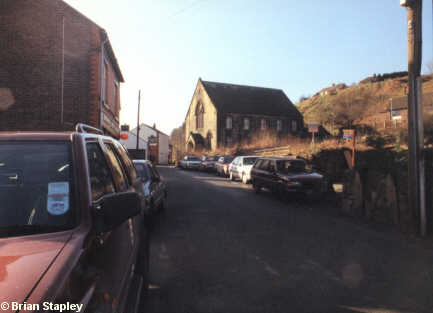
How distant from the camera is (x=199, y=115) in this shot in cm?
5753

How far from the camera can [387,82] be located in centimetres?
8500

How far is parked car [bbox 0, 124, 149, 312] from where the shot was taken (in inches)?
55.6

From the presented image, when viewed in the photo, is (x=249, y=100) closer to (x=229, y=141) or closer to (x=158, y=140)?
(x=229, y=141)

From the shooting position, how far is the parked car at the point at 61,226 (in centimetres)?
141

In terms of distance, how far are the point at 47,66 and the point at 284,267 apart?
11.8 m

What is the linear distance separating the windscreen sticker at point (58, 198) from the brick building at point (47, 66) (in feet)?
37.3

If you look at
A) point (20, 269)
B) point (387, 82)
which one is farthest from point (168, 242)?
point (387, 82)

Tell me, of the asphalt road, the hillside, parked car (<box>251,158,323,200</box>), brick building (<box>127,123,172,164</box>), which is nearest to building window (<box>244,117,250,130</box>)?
the hillside

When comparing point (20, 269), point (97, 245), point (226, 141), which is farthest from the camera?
point (226, 141)

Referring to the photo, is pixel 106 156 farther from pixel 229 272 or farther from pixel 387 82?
pixel 387 82

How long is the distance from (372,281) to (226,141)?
46.9 meters

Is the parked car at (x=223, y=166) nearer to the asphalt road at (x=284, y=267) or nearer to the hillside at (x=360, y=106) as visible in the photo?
the asphalt road at (x=284, y=267)

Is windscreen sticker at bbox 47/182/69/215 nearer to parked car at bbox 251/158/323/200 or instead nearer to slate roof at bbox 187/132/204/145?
parked car at bbox 251/158/323/200

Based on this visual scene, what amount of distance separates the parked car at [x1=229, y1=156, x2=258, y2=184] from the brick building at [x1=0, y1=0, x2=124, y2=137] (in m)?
8.80
